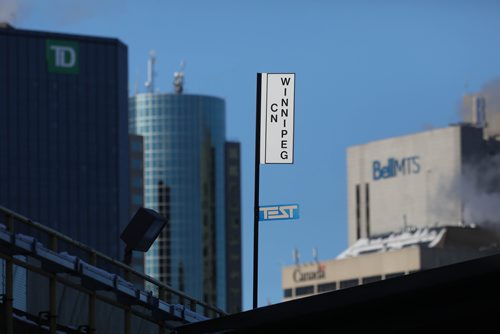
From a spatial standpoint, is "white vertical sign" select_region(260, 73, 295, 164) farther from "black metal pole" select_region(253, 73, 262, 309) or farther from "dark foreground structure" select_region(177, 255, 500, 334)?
"dark foreground structure" select_region(177, 255, 500, 334)

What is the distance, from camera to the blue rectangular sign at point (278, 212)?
85.3 feet

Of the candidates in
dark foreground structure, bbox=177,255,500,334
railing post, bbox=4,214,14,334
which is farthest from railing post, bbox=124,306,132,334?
dark foreground structure, bbox=177,255,500,334

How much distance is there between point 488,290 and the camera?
17750 millimetres

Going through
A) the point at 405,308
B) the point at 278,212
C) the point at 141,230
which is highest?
the point at 278,212

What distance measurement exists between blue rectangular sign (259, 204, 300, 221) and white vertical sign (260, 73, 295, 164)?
3.96 ft

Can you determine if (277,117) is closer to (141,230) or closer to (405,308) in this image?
(141,230)

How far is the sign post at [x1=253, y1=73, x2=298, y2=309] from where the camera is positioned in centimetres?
2711

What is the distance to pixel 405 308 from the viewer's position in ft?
59.9

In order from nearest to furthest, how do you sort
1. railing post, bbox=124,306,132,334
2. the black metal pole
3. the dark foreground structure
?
the dark foreground structure, the black metal pole, railing post, bbox=124,306,132,334

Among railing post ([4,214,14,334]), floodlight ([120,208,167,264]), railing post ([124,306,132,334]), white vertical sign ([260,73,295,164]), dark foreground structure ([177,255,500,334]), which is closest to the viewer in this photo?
dark foreground structure ([177,255,500,334])

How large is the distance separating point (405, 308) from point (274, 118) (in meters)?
9.54

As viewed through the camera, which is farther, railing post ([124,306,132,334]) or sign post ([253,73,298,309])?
sign post ([253,73,298,309])

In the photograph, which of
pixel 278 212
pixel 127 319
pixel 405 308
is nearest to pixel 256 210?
pixel 278 212

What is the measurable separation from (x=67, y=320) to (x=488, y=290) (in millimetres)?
9827
